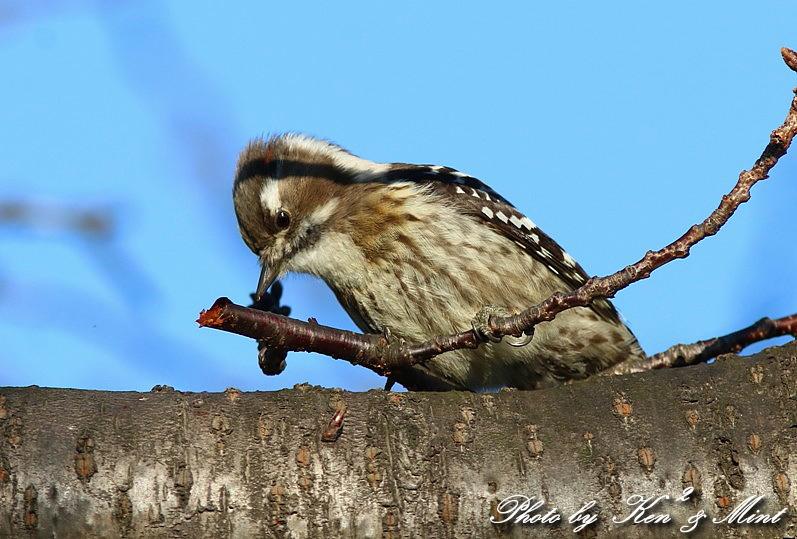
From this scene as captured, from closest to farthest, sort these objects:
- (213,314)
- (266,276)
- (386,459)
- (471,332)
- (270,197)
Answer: (386,459) → (213,314) → (471,332) → (266,276) → (270,197)

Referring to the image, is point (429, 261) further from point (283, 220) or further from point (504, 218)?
point (283, 220)

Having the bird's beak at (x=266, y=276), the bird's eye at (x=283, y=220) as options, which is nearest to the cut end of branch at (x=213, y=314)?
the bird's beak at (x=266, y=276)

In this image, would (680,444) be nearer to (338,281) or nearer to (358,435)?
(358,435)

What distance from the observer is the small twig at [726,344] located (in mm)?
3859

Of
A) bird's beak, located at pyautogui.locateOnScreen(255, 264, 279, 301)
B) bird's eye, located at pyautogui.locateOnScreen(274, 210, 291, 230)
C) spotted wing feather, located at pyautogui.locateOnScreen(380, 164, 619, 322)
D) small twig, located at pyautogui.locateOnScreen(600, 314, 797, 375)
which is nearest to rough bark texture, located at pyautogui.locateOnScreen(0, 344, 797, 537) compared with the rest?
small twig, located at pyautogui.locateOnScreen(600, 314, 797, 375)

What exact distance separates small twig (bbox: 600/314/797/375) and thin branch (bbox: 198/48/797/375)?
0.93m

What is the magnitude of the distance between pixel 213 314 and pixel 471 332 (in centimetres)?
99

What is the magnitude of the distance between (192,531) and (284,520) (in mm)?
282

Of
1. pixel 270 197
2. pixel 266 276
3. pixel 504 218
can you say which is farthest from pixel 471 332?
pixel 270 197

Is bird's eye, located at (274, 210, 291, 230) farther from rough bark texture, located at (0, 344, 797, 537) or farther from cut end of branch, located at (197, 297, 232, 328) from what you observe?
rough bark texture, located at (0, 344, 797, 537)

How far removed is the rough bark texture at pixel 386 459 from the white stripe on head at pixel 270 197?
289 cm

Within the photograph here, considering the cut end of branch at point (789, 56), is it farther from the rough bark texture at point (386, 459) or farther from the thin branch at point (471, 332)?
the rough bark texture at point (386, 459)

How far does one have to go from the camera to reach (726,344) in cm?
395

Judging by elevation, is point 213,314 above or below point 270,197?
below
